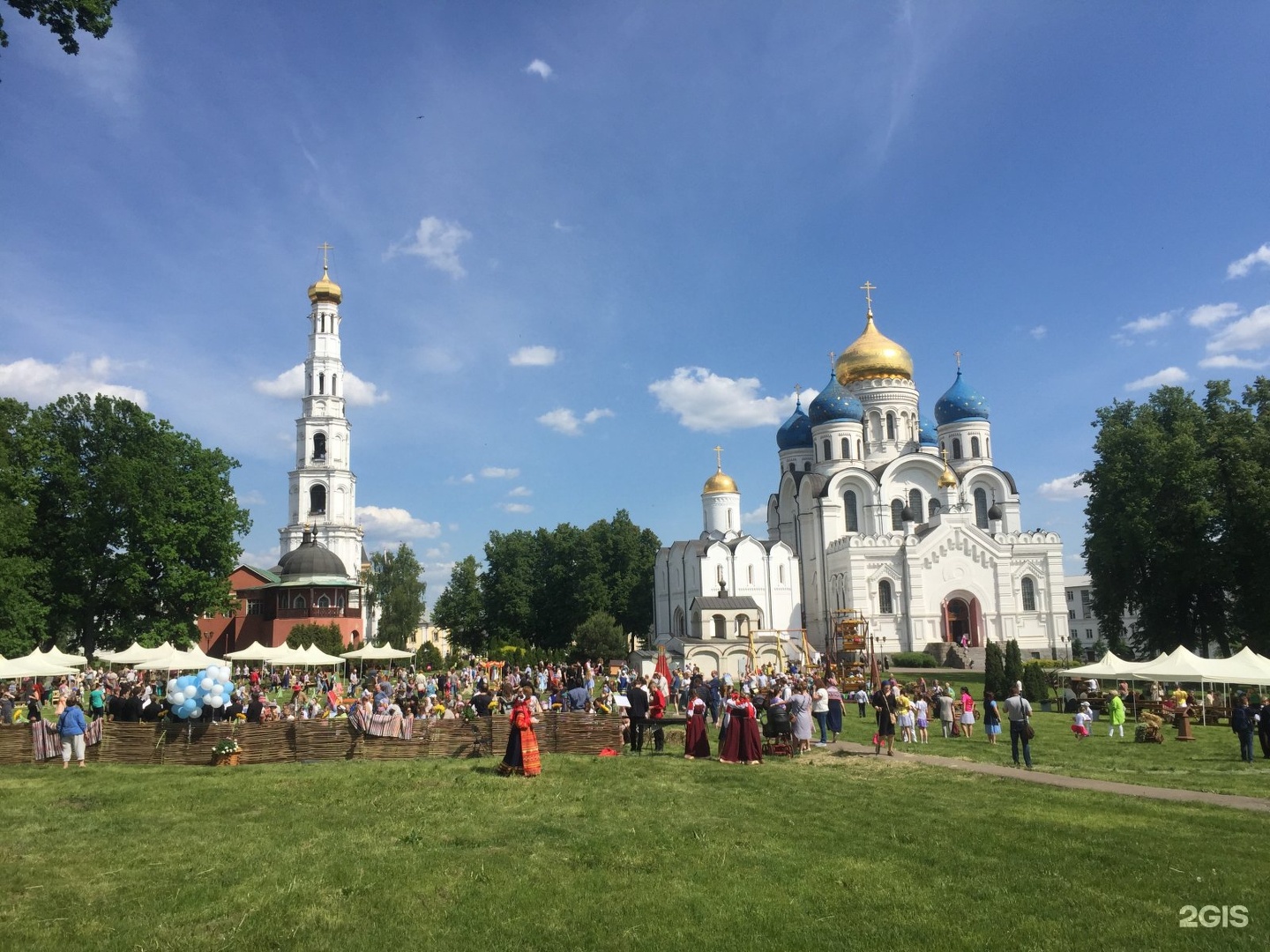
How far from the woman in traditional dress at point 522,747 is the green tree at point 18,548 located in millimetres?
25563

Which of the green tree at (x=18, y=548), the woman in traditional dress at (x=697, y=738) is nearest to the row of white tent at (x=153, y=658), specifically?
the green tree at (x=18, y=548)

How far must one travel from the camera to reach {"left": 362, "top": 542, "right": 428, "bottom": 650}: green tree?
211ft

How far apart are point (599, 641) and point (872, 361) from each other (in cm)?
2600

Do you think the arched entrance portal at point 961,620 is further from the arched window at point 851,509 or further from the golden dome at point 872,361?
the golden dome at point 872,361

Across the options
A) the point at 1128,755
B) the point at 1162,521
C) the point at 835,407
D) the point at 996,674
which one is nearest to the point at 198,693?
the point at 1128,755

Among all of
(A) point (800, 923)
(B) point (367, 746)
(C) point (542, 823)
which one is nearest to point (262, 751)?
(B) point (367, 746)

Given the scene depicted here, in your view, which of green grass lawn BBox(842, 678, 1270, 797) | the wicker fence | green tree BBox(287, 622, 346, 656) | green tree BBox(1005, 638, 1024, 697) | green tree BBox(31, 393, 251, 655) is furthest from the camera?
green tree BBox(287, 622, 346, 656)

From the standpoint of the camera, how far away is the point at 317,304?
70.1 metres

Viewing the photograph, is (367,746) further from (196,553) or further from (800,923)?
(196,553)

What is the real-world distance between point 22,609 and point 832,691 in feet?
93.5

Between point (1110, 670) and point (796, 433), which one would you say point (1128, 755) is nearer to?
point (1110, 670)

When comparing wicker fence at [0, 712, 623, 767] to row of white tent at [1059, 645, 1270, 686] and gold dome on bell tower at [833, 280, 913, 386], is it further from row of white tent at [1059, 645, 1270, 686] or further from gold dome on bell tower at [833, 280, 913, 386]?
gold dome on bell tower at [833, 280, 913, 386]

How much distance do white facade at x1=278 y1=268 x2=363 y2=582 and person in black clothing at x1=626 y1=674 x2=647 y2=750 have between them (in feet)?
180

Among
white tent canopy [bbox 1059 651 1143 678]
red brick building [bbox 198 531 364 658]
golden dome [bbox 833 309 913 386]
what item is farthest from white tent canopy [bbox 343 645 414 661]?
golden dome [bbox 833 309 913 386]
